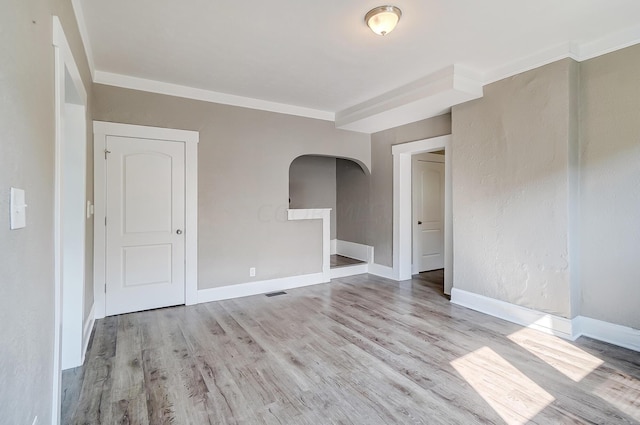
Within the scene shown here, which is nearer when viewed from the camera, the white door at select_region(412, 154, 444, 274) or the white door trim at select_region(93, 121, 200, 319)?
the white door trim at select_region(93, 121, 200, 319)

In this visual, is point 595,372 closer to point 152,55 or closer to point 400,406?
point 400,406

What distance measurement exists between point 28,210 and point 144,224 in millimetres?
2663

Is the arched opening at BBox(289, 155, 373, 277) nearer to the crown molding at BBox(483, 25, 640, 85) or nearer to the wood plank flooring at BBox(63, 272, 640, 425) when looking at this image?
the wood plank flooring at BBox(63, 272, 640, 425)

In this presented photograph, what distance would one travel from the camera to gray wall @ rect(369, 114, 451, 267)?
205 inches

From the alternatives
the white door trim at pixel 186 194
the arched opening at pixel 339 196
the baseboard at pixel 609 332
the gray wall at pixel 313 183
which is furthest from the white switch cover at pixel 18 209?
the gray wall at pixel 313 183

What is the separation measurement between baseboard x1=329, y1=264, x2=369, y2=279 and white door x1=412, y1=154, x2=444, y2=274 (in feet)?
2.83

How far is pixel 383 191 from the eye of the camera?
17.9 feet

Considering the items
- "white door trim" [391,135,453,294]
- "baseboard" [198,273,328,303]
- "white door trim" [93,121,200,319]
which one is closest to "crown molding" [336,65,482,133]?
"white door trim" [391,135,453,294]

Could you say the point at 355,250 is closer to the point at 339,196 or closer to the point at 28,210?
the point at 339,196

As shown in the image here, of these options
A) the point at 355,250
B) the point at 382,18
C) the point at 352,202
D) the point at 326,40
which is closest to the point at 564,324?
the point at 382,18

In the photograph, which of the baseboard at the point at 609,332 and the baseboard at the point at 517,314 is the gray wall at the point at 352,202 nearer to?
the baseboard at the point at 517,314

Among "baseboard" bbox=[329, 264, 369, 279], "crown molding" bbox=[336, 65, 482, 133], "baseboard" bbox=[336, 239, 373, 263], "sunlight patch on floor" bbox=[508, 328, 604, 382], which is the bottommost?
"sunlight patch on floor" bbox=[508, 328, 604, 382]

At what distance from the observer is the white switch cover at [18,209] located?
1062 mm

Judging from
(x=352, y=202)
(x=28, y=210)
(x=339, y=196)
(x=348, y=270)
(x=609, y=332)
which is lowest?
(x=609, y=332)
